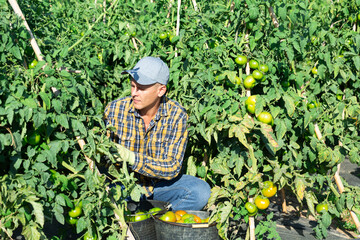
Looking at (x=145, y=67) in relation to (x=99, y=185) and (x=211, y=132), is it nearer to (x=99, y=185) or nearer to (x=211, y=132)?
(x=211, y=132)

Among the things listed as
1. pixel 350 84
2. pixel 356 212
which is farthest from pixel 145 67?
pixel 356 212

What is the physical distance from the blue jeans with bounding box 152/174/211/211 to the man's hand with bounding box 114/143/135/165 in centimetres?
55

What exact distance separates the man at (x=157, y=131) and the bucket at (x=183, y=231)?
354mm

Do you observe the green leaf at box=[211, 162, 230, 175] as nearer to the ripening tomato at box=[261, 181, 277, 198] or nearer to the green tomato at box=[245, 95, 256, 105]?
the ripening tomato at box=[261, 181, 277, 198]

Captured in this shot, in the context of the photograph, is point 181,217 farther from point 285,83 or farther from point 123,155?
point 285,83

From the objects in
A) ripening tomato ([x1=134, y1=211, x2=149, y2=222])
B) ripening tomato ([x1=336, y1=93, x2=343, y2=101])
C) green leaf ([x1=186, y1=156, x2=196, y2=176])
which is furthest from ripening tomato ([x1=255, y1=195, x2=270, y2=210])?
ripening tomato ([x1=336, y1=93, x2=343, y2=101])

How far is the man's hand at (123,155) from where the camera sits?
2.36 m

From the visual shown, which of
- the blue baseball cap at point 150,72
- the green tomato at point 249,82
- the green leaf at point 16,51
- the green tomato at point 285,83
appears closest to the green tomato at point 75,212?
the green leaf at point 16,51

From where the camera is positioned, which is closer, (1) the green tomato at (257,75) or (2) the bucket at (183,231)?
(2) the bucket at (183,231)

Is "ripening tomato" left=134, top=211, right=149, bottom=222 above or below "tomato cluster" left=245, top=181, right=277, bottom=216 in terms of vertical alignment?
above

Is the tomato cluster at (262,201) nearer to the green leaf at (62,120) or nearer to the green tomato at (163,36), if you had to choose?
the green leaf at (62,120)

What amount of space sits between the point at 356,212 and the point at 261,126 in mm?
1140

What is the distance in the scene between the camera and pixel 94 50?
370 centimetres

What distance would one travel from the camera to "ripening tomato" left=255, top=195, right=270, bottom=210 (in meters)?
2.70
